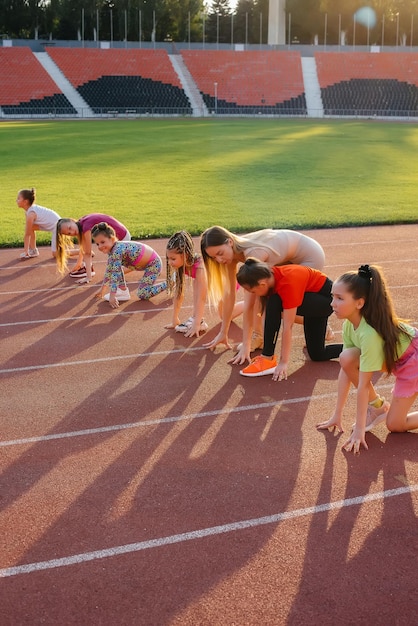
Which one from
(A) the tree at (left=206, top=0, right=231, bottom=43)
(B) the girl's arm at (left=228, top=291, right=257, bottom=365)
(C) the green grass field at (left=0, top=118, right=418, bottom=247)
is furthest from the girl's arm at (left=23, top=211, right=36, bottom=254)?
(A) the tree at (left=206, top=0, right=231, bottom=43)

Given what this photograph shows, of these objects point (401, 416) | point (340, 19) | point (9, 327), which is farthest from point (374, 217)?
point (340, 19)

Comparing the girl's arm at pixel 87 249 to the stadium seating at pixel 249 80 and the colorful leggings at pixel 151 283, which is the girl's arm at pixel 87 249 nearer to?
the colorful leggings at pixel 151 283

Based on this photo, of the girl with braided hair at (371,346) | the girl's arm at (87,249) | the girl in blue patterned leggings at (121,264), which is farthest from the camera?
the girl's arm at (87,249)

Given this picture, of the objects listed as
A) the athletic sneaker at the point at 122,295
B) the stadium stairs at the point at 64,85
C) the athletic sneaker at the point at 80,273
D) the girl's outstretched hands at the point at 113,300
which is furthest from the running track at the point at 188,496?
the stadium stairs at the point at 64,85

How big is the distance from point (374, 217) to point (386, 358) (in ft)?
34.3

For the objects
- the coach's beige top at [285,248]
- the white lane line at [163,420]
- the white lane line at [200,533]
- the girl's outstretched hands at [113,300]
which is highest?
the coach's beige top at [285,248]

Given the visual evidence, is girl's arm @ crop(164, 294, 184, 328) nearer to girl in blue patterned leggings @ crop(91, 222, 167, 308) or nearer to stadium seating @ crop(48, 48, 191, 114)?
girl in blue patterned leggings @ crop(91, 222, 167, 308)

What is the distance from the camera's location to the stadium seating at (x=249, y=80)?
6012cm

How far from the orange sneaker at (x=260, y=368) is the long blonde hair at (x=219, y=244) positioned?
88 cm

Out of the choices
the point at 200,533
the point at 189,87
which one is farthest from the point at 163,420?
the point at 189,87

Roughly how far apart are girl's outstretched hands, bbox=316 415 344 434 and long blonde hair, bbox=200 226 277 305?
79.1 inches

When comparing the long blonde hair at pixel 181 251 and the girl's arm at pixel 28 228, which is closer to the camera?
the long blonde hair at pixel 181 251

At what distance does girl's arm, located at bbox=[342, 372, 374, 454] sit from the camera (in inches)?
210

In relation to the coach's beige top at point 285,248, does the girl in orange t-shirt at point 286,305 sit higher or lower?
lower
